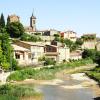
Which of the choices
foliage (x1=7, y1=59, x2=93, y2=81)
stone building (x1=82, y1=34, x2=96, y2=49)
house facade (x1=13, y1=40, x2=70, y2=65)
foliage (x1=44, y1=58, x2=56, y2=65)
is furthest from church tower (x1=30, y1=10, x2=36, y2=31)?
foliage (x1=7, y1=59, x2=93, y2=81)

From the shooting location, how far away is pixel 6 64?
6216cm

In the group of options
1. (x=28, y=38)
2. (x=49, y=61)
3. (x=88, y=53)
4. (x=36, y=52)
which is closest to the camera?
(x=49, y=61)

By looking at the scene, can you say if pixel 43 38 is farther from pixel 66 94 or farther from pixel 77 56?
pixel 66 94

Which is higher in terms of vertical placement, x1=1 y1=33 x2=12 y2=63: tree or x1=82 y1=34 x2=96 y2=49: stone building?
x1=82 y1=34 x2=96 y2=49: stone building

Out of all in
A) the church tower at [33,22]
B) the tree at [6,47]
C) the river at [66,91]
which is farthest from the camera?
the church tower at [33,22]

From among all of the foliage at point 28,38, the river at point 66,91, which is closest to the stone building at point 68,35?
the foliage at point 28,38

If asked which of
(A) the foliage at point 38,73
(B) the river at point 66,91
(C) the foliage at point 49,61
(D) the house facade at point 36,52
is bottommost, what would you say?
(B) the river at point 66,91

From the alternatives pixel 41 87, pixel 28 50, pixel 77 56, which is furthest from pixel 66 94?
pixel 77 56

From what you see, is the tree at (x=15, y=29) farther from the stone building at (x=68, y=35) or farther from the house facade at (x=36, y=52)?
the stone building at (x=68, y=35)

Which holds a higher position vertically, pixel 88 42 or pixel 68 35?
pixel 68 35

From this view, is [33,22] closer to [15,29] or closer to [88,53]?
[88,53]

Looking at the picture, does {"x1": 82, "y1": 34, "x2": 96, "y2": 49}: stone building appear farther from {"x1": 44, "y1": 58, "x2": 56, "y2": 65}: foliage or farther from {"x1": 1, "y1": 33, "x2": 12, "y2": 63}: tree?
{"x1": 1, "y1": 33, "x2": 12, "y2": 63}: tree

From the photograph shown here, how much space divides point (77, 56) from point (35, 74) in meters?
40.1

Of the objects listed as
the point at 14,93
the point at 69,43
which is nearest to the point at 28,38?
the point at 69,43
